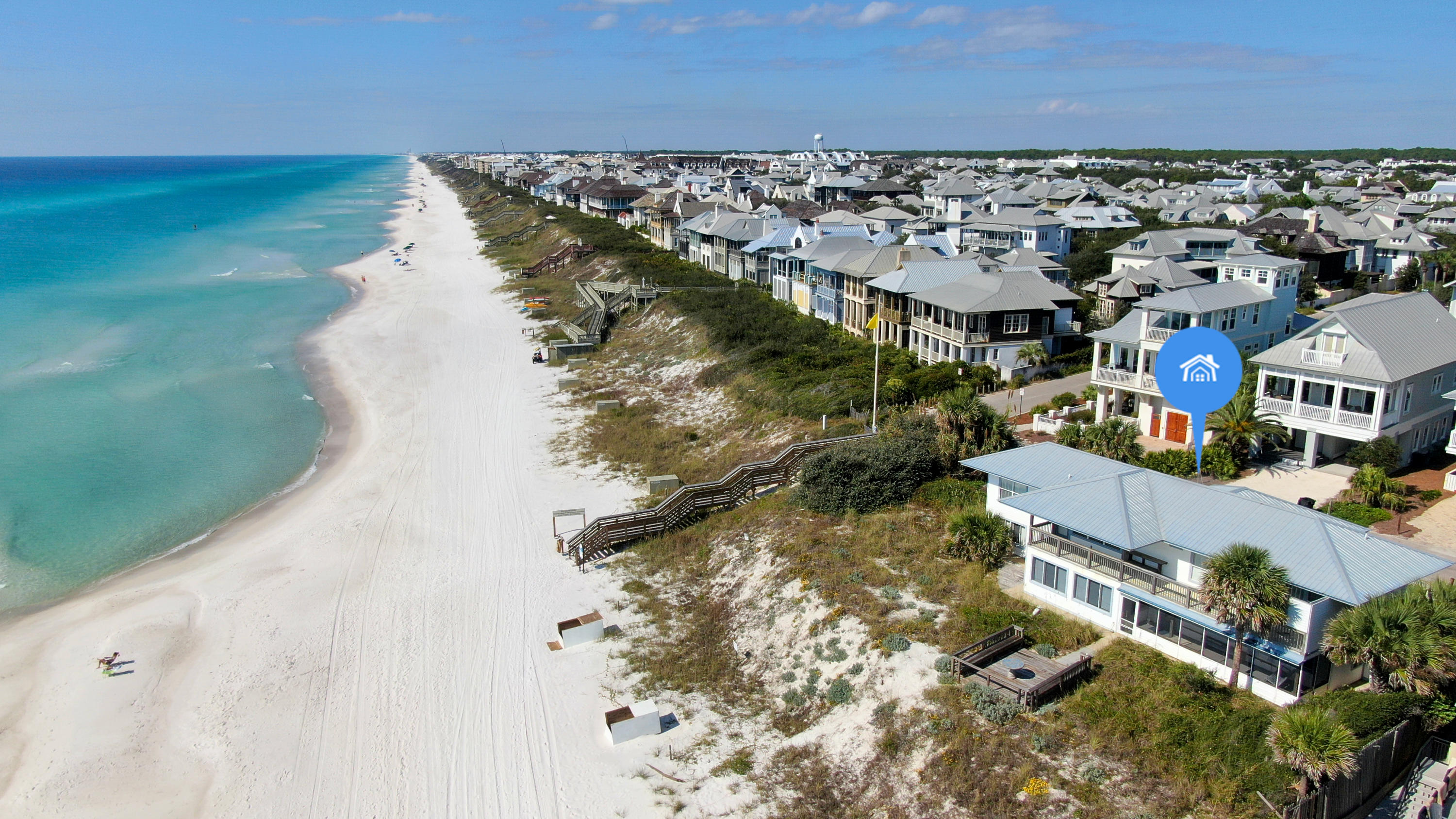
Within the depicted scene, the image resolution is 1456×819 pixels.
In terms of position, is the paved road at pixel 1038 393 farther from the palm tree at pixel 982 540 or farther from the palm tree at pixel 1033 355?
the palm tree at pixel 982 540

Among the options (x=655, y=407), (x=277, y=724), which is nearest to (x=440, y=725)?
(x=277, y=724)

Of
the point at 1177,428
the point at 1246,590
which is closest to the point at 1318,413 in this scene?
the point at 1177,428

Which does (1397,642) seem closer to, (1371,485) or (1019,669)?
(1019,669)

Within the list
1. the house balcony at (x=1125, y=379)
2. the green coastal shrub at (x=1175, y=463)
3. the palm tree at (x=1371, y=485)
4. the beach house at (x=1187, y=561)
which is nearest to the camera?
the beach house at (x=1187, y=561)

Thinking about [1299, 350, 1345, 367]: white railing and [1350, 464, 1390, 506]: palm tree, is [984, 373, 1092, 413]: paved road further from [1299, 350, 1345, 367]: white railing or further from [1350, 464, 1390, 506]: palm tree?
[1350, 464, 1390, 506]: palm tree

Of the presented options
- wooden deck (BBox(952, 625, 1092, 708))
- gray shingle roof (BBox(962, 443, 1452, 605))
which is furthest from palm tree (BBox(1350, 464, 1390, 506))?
wooden deck (BBox(952, 625, 1092, 708))

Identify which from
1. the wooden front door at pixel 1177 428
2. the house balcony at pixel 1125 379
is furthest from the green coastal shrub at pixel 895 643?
the house balcony at pixel 1125 379

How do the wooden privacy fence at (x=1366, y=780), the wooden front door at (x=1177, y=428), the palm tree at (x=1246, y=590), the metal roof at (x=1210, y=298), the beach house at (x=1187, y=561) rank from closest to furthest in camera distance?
the wooden privacy fence at (x=1366, y=780) < the palm tree at (x=1246, y=590) < the beach house at (x=1187, y=561) < the wooden front door at (x=1177, y=428) < the metal roof at (x=1210, y=298)
